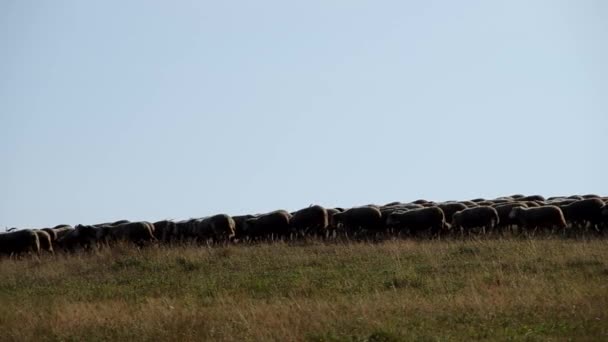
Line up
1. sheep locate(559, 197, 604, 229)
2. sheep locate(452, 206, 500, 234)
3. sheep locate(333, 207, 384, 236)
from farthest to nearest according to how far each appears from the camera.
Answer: sheep locate(333, 207, 384, 236) < sheep locate(452, 206, 500, 234) < sheep locate(559, 197, 604, 229)

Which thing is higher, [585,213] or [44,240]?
[44,240]

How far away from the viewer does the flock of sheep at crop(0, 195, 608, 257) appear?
2988cm

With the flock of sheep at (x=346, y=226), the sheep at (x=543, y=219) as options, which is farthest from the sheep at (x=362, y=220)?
the sheep at (x=543, y=219)

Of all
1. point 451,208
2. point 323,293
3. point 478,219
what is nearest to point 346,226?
point 451,208

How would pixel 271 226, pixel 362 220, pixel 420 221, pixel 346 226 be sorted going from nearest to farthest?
pixel 420 221
pixel 346 226
pixel 362 220
pixel 271 226

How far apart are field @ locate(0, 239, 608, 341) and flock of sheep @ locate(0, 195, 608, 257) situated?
5.15 meters

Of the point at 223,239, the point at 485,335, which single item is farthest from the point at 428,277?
the point at 223,239

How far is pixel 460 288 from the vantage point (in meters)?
16.5

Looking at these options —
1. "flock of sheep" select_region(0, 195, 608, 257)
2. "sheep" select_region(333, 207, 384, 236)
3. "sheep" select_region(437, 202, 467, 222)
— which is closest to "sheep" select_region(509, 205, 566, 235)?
"flock of sheep" select_region(0, 195, 608, 257)

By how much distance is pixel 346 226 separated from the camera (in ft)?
108

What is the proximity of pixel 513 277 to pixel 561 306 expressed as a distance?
11.9ft

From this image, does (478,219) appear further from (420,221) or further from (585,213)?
(585,213)

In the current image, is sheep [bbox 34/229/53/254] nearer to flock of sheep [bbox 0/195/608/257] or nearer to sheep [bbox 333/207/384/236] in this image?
flock of sheep [bbox 0/195/608/257]

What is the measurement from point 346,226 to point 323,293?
51.8 feet
